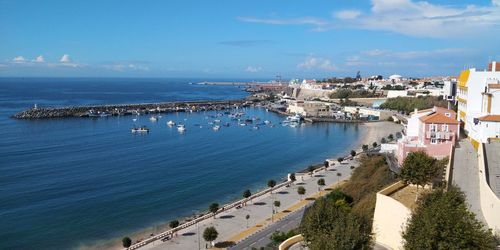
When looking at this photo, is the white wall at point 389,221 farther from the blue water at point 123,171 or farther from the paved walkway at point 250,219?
the blue water at point 123,171

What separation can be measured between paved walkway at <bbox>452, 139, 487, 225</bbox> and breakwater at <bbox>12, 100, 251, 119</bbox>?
145 feet

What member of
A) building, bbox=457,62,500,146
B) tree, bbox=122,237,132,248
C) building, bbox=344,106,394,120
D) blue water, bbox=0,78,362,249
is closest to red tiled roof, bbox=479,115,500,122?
building, bbox=457,62,500,146

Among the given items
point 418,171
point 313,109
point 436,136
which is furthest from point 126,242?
point 313,109

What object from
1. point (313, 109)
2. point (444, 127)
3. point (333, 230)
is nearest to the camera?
point (333, 230)

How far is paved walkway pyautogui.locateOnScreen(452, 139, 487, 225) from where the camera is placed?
9.05 meters

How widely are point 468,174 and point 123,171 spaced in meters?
17.6

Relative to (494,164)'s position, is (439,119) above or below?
above

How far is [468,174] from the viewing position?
11.1 m

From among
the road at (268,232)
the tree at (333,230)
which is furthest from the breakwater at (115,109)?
the tree at (333,230)

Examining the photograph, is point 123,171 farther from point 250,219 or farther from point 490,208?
point 490,208

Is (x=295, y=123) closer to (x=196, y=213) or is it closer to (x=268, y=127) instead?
(x=268, y=127)

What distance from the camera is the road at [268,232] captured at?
506 inches

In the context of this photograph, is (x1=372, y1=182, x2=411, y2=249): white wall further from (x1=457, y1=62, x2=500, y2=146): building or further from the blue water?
the blue water

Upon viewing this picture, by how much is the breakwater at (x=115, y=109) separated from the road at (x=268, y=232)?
1596 inches
